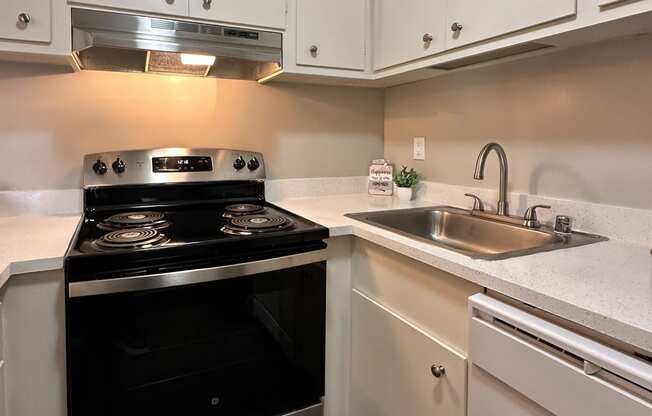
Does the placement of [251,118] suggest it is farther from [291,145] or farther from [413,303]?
[413,303]

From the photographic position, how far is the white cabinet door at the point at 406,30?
158cm

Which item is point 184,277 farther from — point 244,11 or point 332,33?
point 332,33

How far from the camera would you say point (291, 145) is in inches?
85.7

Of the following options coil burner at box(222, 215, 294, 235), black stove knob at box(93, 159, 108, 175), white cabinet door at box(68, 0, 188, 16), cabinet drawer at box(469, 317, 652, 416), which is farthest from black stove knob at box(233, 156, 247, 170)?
cabinet drawer at box(469, 317, 652, 416)

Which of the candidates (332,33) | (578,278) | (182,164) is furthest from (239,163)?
(578,278)

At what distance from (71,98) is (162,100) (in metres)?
0.34

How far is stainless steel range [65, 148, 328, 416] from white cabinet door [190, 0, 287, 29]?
653mm

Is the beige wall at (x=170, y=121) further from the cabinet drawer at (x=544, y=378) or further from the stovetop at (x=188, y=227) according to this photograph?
the cabinet drawer at (x=544, y=378)

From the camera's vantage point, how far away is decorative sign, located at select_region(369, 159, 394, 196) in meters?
2.21

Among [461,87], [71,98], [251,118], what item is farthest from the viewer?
[251,118]

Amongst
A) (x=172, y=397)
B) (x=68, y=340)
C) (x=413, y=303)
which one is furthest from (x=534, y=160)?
(x=68, y=340)

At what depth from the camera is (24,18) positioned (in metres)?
1.38

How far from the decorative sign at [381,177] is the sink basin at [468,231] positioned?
39cm

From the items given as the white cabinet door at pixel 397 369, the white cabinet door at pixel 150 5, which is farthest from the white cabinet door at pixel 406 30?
the white cabinet door at pixel 397 369
